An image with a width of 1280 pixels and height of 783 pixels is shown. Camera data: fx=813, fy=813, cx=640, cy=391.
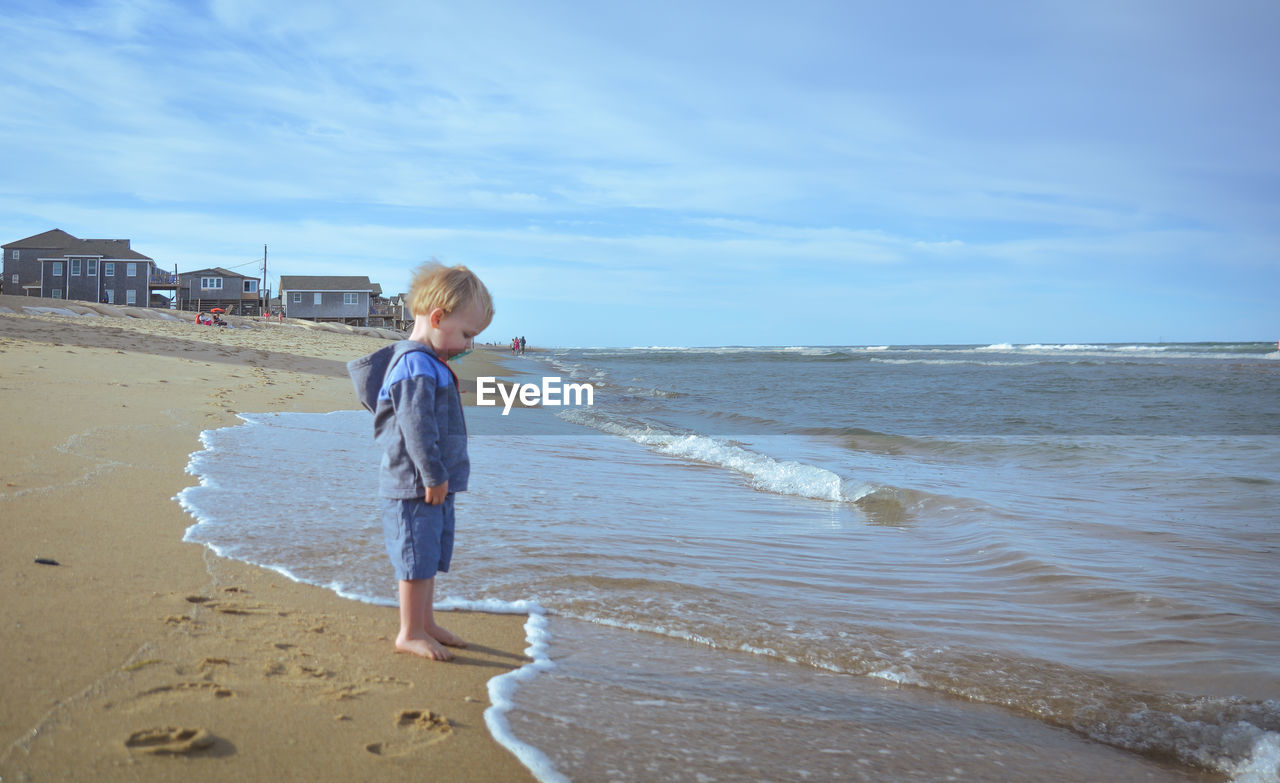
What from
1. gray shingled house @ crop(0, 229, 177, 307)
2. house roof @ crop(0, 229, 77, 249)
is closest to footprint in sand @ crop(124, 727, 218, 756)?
gray shingled house @ crop(0, 229, 177, 307)

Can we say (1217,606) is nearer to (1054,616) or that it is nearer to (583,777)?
(1054,616)

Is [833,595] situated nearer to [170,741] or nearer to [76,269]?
[170,741]

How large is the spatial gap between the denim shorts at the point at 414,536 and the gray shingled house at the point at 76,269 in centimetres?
6023

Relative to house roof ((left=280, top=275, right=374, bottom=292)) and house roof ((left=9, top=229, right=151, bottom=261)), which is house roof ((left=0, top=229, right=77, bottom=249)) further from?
house roof ((left=280, top=275, right=374, bottom=292))

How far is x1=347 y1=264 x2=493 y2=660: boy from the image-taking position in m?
2.70

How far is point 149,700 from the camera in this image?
2.04 m

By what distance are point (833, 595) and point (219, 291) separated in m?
72.4

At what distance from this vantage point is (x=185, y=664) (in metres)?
2.29

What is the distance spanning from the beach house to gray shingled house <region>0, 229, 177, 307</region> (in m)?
10.3

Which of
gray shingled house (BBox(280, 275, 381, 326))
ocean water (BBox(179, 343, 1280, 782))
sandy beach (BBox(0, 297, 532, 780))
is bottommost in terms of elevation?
ocean water (BBox(179, 343, 1280, 782))

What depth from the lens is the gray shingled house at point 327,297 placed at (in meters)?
64.4

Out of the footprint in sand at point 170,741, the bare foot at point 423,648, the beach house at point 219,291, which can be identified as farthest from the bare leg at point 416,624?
the beach house at point 219,291

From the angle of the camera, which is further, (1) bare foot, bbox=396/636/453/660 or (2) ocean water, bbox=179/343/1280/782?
(1) bare foot, bbox=396/636/453/660

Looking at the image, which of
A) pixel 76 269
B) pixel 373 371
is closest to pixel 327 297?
pixel 76 269
